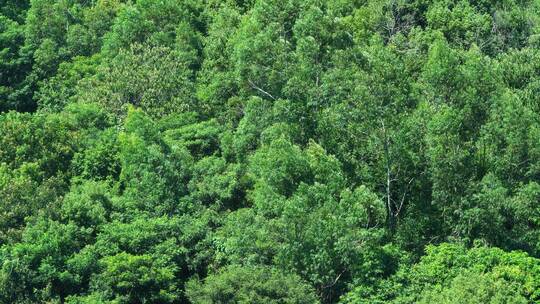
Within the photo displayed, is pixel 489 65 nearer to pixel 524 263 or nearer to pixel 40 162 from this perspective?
pixel 524 263

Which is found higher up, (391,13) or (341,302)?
(391,13)

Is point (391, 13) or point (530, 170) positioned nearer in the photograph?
point (530, 170)

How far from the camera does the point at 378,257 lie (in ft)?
178

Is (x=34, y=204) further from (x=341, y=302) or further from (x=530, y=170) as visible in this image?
(x=530, y=170)

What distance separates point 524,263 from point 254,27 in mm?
22986

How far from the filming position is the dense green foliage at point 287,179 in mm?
53594

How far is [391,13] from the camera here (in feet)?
259

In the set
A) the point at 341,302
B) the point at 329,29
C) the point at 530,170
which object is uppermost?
the point at 329,29

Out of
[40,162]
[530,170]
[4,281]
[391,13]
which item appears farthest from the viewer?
[391,13]

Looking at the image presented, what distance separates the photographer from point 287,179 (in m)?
56.8

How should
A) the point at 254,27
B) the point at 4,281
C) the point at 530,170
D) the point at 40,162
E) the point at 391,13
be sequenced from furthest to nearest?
the point at 391,13
the point at 254,27
the point at 40,162
the point at 530,170
the point at 4,281

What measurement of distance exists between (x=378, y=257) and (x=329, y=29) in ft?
48.7

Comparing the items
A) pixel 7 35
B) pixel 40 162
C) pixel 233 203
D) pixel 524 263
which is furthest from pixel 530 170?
pixel 7 35

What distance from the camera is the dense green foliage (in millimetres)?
53594
